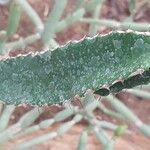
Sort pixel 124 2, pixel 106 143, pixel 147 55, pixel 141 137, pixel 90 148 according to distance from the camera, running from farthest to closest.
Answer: pixel 124 2 → pixel 141 137 → pixel 90 148 → pixel 106 143 → pixel 147 55

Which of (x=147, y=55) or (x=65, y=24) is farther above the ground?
(x=65, y=24)

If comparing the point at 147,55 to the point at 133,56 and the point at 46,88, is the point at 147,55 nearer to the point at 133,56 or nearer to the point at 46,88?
the point at 133,56

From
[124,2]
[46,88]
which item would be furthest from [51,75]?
[124,2]

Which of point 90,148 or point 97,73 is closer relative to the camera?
point 97,73

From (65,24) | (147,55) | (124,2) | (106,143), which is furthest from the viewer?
(124,2)

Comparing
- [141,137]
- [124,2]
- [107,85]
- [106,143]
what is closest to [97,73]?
[107,85]

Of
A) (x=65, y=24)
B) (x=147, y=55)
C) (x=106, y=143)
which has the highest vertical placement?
(x=65, y=24)

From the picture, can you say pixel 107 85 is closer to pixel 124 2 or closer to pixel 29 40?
pixel 29 40
